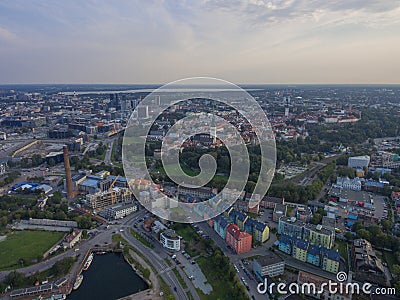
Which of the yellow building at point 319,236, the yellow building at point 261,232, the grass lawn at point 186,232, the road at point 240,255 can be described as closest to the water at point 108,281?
the grass lawn at point 186,232

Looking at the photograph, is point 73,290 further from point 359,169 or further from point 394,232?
point 359,169

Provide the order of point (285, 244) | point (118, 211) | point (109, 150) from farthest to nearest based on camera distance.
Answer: point (109, 150), point (118, 211), point (285, 244)

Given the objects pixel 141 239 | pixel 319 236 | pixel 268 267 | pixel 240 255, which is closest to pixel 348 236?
pixel 319 236

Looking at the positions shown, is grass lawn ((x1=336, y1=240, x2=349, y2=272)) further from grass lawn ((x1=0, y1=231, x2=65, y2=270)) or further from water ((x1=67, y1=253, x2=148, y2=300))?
grass lawn ((x1=0, y1=231, x2=65, y2=270))

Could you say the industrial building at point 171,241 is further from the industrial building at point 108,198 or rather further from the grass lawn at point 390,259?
the grass lawn at point 390,259

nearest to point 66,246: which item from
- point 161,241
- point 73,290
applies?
Result: point 73,290

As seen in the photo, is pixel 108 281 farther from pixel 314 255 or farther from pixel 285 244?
pixel 314 255

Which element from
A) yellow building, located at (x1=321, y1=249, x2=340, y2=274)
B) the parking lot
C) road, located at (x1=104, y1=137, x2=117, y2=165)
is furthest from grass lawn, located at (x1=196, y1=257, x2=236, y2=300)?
road, located at (x1=104, y1=137, x2=117, y2=165)
